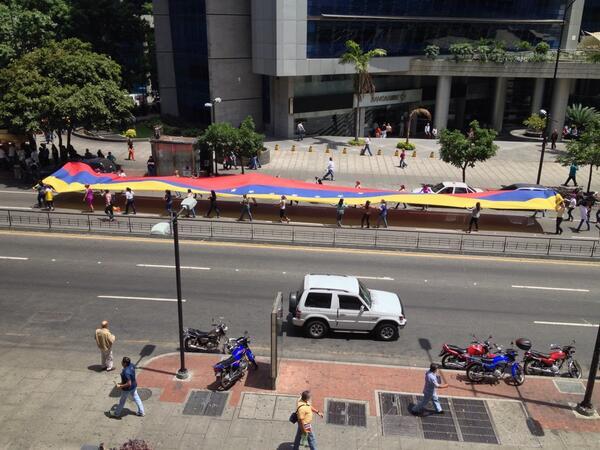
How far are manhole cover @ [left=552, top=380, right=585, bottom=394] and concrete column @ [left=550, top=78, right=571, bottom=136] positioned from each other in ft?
156

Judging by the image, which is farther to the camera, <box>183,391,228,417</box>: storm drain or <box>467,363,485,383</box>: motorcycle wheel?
<box>467,363,485,383</box>: motorcycle wheel

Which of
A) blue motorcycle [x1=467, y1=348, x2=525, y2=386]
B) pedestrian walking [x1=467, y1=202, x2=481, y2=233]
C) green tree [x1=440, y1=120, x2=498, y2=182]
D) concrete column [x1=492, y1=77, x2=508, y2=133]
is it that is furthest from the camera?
concrete column [x1=492, y1=77, x2=508, y2=133]

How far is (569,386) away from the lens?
15.9 metres

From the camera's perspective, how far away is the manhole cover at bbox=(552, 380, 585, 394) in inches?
617

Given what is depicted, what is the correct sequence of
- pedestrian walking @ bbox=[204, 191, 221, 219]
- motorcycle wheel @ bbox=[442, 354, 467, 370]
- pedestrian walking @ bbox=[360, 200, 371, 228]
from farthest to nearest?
pedestrian walking @ bbox=[204, 191, 221, 219] → pedestrian walking @ bbox=[360, 200, 371, 228] → motorcycle wheel @ bbox=[442, 354, 467, 370]

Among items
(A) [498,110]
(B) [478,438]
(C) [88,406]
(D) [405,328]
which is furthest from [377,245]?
(A) [498,110]

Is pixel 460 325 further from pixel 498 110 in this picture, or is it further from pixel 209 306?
pixel 498 110

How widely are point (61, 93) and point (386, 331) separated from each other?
27457mm

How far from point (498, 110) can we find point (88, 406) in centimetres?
5925

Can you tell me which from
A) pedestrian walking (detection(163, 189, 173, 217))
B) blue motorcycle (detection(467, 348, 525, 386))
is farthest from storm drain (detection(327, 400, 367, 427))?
pedestrian walking (detection(163, 189, 173, 217))

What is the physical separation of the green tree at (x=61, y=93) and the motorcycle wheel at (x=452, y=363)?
28293mm

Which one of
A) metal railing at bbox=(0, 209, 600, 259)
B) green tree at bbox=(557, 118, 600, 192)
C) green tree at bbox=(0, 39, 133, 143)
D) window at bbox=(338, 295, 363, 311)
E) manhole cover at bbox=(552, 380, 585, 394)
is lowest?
manhole cover at bbox=(552, 380, 585, 394)

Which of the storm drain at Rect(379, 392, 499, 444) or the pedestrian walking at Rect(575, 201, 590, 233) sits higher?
the pedestrian walking at Rect(575, 201, 590, 233)

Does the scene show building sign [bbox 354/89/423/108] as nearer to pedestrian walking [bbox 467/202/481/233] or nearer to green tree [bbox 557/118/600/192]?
green tree [bbox 557/118/600/192]
